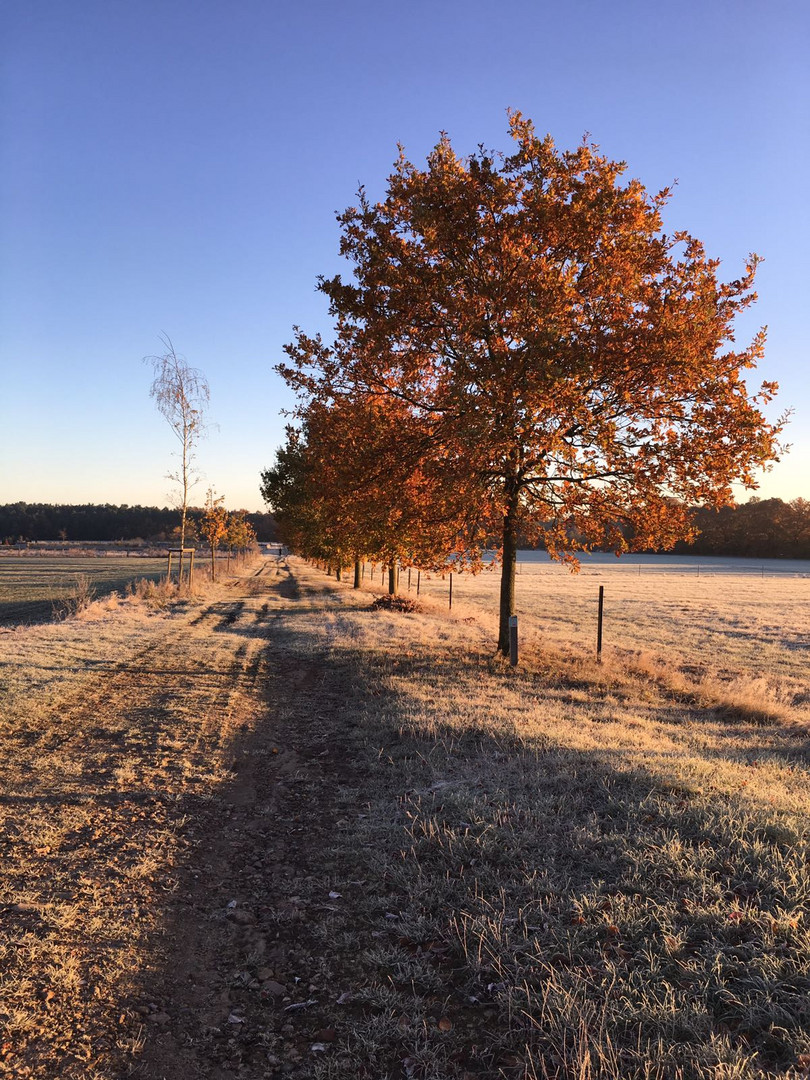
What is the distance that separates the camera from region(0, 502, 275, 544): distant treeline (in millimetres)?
143875

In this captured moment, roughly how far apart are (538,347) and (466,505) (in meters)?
3.80

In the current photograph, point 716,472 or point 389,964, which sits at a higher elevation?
point 716,472

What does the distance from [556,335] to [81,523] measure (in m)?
164

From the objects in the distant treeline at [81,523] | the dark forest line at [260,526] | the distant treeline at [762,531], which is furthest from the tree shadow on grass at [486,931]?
the distant treeline at [81,523]

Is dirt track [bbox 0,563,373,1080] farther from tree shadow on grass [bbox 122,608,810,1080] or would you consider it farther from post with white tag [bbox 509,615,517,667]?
post with white tag [bbox 509,615,517,667]

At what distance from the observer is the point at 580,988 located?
3.49m

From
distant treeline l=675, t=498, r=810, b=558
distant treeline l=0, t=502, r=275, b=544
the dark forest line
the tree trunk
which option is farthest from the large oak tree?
distant treeline l=0, t=502, r=275, b=544

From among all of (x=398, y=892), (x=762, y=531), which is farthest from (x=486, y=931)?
(x=762, y=531)

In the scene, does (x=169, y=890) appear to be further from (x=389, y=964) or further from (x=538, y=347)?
(x=538, y=347)

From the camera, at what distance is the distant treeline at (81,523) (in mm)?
143875

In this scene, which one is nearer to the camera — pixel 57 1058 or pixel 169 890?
pixel 57 1058

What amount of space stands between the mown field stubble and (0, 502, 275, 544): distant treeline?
5496 inches

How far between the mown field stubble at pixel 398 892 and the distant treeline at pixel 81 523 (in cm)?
13960

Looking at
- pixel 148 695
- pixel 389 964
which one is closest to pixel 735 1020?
pixel 389 964
